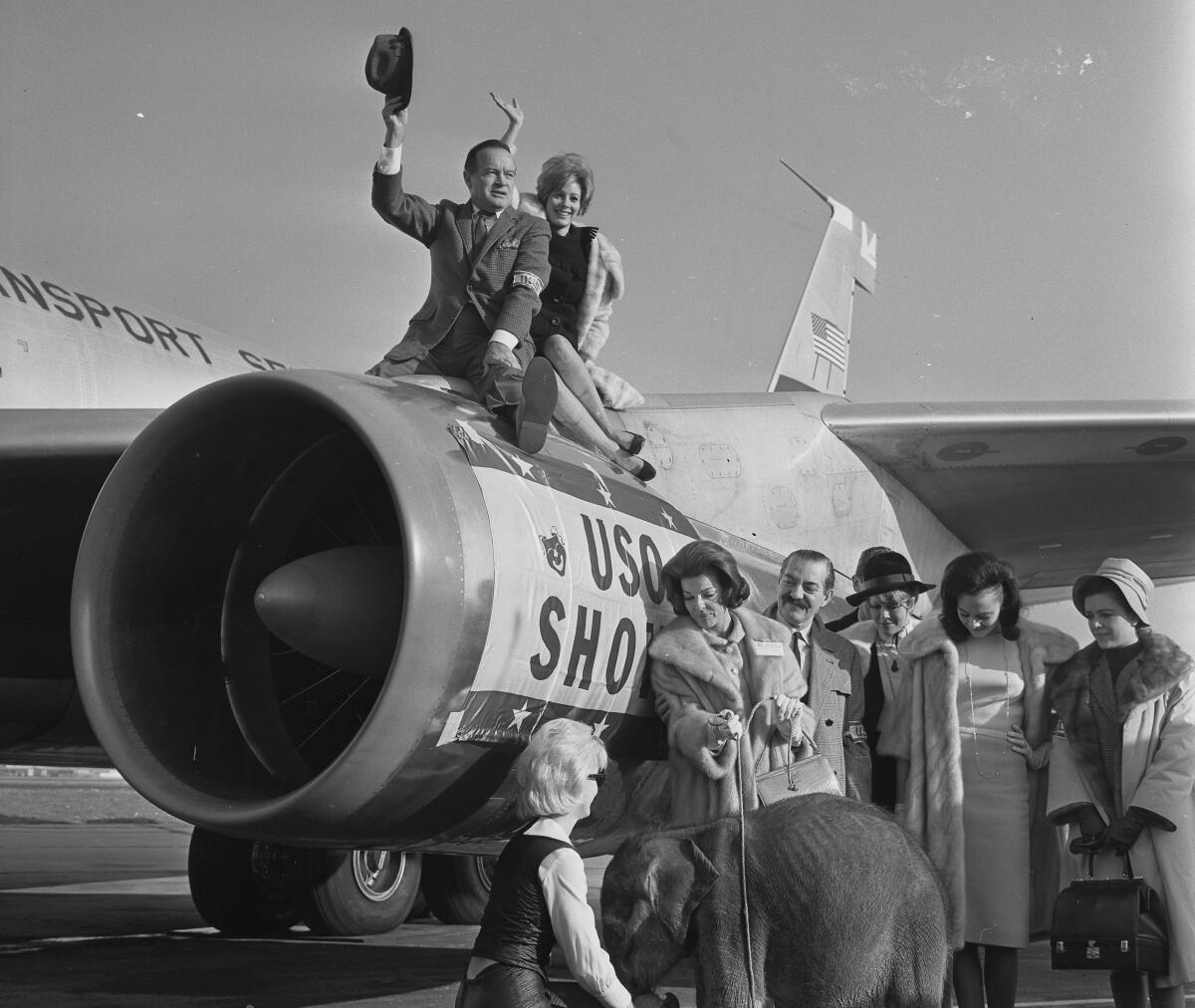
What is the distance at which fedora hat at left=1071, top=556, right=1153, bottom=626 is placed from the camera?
137 inches

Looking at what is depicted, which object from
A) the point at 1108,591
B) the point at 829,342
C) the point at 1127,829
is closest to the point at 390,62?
the point at 1108,591

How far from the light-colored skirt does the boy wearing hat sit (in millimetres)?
256

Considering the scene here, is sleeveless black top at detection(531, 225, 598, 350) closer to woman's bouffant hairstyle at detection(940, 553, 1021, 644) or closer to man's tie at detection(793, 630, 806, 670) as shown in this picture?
man's tie at detection(793, 630, 806, 670)

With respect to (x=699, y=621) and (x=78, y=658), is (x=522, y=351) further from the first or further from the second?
(x=78, y=658)


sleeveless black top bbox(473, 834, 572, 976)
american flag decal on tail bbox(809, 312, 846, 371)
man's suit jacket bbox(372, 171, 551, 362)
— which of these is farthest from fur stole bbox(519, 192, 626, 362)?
american flag decal on tail bbox(809, 312, 846, 371)

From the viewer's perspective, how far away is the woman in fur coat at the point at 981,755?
352cm

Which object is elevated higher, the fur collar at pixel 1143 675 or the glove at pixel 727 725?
the fur collar at pixel 1143 675

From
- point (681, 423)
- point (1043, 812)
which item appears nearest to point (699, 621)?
point (1043, 812)

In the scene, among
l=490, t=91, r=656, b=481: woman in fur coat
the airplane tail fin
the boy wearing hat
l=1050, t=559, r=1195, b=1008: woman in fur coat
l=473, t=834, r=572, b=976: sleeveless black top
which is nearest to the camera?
l=473, t=834, r=572, b=976: sleeveless black top

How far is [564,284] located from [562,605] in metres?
1.51

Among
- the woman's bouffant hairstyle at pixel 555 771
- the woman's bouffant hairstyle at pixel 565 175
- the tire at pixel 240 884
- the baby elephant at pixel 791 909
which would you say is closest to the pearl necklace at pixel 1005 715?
the baby elephant at pixel 791 909

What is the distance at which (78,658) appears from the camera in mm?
3459

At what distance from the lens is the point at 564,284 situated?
454cm

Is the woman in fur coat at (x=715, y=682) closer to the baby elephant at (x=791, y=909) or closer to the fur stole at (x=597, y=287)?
the baby elephant at (x=791, y=909)
